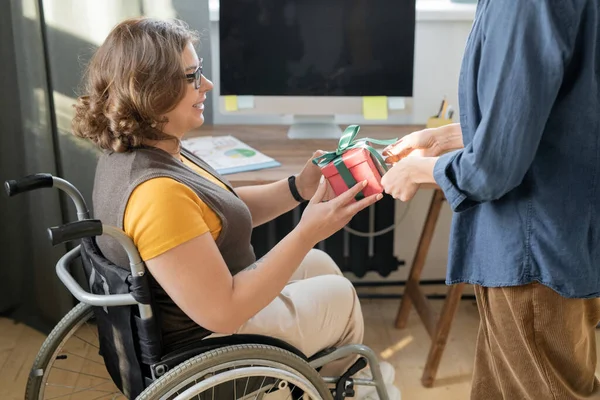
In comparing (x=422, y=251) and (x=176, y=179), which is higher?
(x=176, y=179)

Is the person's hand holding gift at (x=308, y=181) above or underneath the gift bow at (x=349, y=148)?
underneath

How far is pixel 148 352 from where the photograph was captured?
1.23 meters

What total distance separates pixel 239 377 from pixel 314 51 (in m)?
1.20

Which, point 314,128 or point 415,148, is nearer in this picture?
point 415,148

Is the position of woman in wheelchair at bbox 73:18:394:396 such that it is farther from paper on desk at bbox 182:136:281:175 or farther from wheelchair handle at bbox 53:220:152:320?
paper on desk at bbox 182:136:281:175

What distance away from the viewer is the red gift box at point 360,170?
1.35 metres

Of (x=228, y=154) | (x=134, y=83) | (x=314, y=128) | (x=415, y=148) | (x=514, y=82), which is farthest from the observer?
(x=314, y=128)

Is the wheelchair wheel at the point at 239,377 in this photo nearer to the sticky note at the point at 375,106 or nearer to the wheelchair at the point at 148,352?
the wheelchair at the point at 148,352

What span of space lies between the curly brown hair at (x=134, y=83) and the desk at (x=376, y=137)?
0.53 m

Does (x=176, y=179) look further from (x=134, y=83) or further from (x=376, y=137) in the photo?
(x=376, y=137)

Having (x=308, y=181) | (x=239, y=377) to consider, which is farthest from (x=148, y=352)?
(x=308, y=181)

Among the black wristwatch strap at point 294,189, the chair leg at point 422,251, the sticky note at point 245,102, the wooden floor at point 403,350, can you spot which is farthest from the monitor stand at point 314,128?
the wooden floor at point 403,350

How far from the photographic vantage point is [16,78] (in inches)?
84.4

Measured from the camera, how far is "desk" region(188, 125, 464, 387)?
1.91 metres
